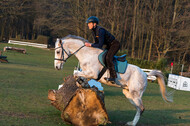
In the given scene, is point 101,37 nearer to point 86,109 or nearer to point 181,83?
point 86,109

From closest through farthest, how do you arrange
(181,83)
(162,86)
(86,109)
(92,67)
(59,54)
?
(86,109) < (92,67) < (59,54) < (162,86) < (181,83)

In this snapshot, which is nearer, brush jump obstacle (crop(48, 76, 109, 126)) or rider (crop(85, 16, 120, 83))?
brush jump obstacle (crop(48, 76, 109, 126))

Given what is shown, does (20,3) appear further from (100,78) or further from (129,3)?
(100,78)

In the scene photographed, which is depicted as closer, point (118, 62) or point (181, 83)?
point (118, 62)

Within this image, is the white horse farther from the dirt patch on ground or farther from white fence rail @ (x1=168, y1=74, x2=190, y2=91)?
white fence rail @ (x1=168, y1=74, x2=190, y2=91)

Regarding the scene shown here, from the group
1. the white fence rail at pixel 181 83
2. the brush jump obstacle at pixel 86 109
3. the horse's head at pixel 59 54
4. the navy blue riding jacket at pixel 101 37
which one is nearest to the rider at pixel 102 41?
the navy blue riding jacket at pixel 101 37

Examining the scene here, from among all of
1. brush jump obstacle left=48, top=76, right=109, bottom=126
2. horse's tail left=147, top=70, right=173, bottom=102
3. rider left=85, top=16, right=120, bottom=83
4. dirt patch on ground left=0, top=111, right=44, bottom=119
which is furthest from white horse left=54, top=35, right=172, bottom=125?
dirt patch on ground left=0, top=111, right=44, bottom=119

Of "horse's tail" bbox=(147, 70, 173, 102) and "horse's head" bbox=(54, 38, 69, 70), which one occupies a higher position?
"horse's head" bbox=(54, 38, 69, 70)

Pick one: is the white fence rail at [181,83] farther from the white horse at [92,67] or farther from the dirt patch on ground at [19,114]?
the dirt patch on ground at [19,114]

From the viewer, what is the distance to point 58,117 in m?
7.61

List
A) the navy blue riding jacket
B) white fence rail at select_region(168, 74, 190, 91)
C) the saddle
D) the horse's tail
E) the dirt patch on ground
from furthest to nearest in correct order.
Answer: white fence rail at select_region(168, 74, 190, 91)
the horse's tail
the saddle
the navy blue riding jacket
the dirt patch on ground

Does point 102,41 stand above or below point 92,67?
above

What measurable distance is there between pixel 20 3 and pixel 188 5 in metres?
30.6

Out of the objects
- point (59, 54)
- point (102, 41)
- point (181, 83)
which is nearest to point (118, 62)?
point (102, 41)
